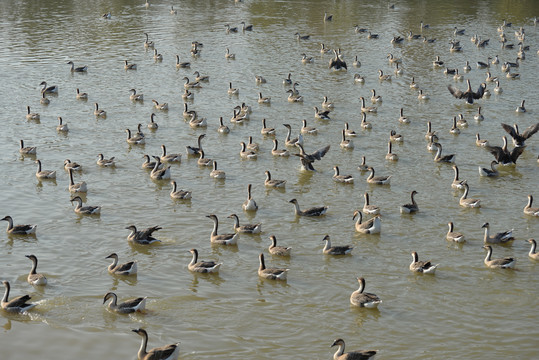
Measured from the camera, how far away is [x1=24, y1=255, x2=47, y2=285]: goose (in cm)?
2216

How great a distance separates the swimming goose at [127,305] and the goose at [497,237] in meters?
11.2

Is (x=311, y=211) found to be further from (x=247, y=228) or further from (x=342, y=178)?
(x=342, y=178)

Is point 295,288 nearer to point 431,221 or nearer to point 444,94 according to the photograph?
point 431,221

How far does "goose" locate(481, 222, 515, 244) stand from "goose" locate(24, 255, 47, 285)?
44.6 ft

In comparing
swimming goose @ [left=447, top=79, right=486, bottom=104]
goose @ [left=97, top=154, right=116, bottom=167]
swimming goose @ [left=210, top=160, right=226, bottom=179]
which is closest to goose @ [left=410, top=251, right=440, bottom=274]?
swimming goose @ [left=210, top=160, right=226, bottom=179]

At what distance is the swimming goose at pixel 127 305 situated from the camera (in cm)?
2044

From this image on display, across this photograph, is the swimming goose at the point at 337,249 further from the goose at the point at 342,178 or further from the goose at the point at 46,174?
the goose at the point at 46,174

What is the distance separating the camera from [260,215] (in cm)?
2767

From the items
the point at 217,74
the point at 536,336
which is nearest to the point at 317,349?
the point at 536,336

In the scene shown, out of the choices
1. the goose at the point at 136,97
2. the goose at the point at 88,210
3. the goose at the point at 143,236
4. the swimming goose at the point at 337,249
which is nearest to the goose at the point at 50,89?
the goose at the point at 136,97

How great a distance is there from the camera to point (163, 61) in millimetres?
53031

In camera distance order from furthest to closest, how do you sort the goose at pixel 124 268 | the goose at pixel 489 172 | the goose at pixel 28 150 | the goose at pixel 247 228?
the goose at pixel 28 150
the goose at pixel 489 172
the goose at pixel 247 228
the goose at pixel 124 268

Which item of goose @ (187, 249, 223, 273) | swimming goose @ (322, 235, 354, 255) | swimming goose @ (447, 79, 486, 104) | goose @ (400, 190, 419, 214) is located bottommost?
goose @ (187, 249, 223, 273)

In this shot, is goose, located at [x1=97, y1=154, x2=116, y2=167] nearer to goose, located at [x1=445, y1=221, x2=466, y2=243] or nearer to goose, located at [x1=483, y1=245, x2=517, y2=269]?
goose, located at [x1=445, y1=221, x2=466, y2=243]
